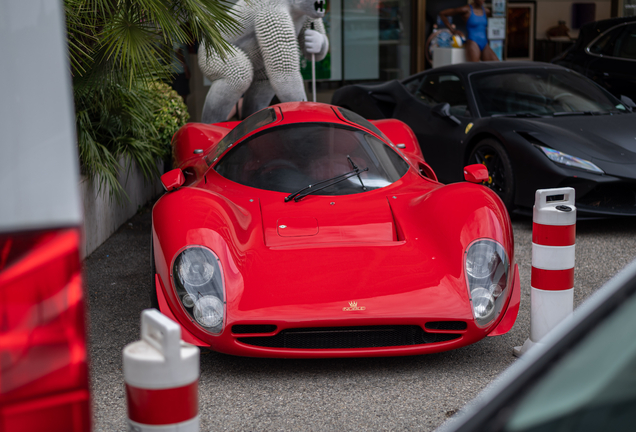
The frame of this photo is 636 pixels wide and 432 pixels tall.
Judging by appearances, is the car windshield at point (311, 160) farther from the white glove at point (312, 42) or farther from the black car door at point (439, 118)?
the white glove at point (312, 42)

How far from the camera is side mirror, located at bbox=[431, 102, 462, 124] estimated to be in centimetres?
625

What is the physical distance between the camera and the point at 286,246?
10.7 ft

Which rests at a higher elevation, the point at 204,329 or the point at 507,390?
the point at 507,390

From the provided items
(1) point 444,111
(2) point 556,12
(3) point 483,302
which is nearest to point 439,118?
(1) point 444,111

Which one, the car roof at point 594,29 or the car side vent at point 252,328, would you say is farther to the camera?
the car roof at point 594,29

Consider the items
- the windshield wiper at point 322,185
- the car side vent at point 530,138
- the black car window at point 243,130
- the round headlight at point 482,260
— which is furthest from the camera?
the car side vent at point 530,138

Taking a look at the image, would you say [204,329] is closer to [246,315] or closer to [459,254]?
[246,315]

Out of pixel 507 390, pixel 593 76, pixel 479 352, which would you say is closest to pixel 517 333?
pixel 479 352

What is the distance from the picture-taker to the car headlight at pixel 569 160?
5.12 metres

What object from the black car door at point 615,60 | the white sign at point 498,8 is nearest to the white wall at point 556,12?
the white sign at point 498,8

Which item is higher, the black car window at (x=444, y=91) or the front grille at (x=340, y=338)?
the black car window at (x=444, y=91)

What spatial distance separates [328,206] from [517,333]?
3.76ft

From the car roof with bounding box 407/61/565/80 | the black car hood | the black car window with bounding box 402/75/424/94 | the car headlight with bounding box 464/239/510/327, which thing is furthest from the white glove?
the car headlight with bounding box 464/239/510/327

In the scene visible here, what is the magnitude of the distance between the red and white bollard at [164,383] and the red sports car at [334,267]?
133 cm
